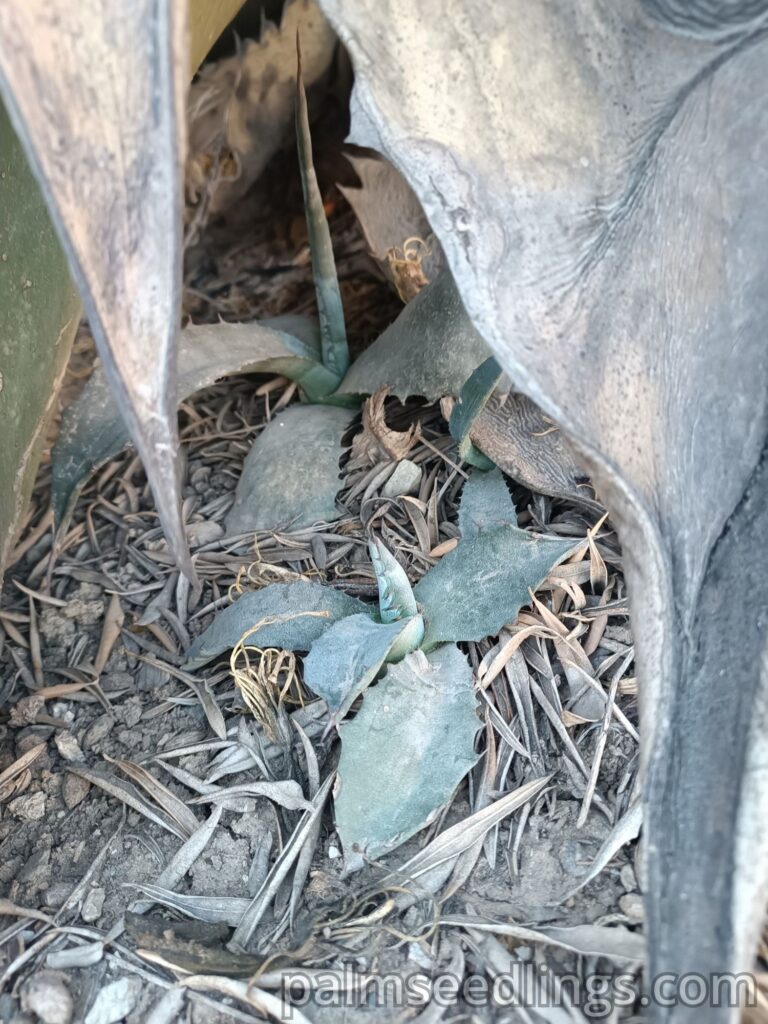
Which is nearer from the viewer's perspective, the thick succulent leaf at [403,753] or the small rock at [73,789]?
the thick succulent leaf at [403,753]

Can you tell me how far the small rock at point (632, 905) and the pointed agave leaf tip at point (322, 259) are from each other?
2.44 ft

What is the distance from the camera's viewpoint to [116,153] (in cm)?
47

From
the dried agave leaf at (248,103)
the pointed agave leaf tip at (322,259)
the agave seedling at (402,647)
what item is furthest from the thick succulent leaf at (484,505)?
the dried agave leaf at (248,103)

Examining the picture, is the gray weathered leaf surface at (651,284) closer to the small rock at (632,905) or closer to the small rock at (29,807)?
the small rock at (632,905)

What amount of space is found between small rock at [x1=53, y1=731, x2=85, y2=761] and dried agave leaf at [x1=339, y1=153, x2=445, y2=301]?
670 mm

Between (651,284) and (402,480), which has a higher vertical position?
(651,284)

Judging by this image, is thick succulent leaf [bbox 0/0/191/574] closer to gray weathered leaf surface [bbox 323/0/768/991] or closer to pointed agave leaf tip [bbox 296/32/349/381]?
gray weathered leaf surface [bbox 323/0/768/991]

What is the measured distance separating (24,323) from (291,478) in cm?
34

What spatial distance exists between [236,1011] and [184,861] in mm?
169

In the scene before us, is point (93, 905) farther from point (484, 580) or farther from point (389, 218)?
point (389, 218)

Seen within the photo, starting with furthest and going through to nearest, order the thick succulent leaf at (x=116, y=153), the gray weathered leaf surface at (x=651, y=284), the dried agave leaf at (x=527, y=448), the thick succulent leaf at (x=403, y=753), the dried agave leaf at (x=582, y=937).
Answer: the dried agave leaf at (x=527, y=448)
the thick succulent leaf at (x=403, y=753)
the dried agave leaf at (x=582, y=937)
the gray weathered leaf surface at (x=651, y=284)
the thick succulent leaf at (x=116, y=153)

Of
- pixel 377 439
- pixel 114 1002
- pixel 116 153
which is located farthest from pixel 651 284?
pixel 114 1002

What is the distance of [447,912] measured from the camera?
80 centimetres

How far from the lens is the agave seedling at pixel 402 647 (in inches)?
33.2
